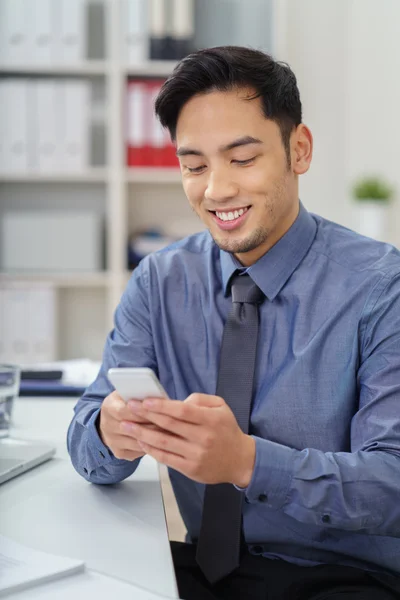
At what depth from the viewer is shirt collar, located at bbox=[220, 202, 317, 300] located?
1.24 metres

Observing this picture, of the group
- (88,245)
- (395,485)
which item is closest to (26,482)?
(395,485)

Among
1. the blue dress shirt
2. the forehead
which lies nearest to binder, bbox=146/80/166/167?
the blue dress shirt

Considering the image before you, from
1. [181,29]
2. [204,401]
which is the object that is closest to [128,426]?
[204,401]

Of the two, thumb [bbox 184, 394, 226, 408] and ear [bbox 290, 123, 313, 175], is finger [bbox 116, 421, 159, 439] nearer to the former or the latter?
thumb [bbox 184, 394, 226, 408]

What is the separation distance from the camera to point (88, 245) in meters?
3.36

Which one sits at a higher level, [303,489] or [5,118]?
[5,118]

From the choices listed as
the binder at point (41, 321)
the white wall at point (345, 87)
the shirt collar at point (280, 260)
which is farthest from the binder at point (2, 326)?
the shirt collar at point (280, 260)

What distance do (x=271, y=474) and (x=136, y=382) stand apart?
0.26 metres

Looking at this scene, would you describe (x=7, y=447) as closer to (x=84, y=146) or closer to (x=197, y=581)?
(x=197, y=581)

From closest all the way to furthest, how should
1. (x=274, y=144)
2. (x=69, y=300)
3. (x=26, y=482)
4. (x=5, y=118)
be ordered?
(x=26, y=482) < (x=274, y=144) < (x=5, y=118) < (x=69, y=300)

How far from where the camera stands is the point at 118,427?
3.21 feet

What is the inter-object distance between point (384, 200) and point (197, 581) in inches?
102

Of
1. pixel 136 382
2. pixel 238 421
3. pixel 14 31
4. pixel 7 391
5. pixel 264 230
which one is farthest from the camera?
pixel 14 31

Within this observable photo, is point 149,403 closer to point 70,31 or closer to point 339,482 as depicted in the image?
point 339,482
